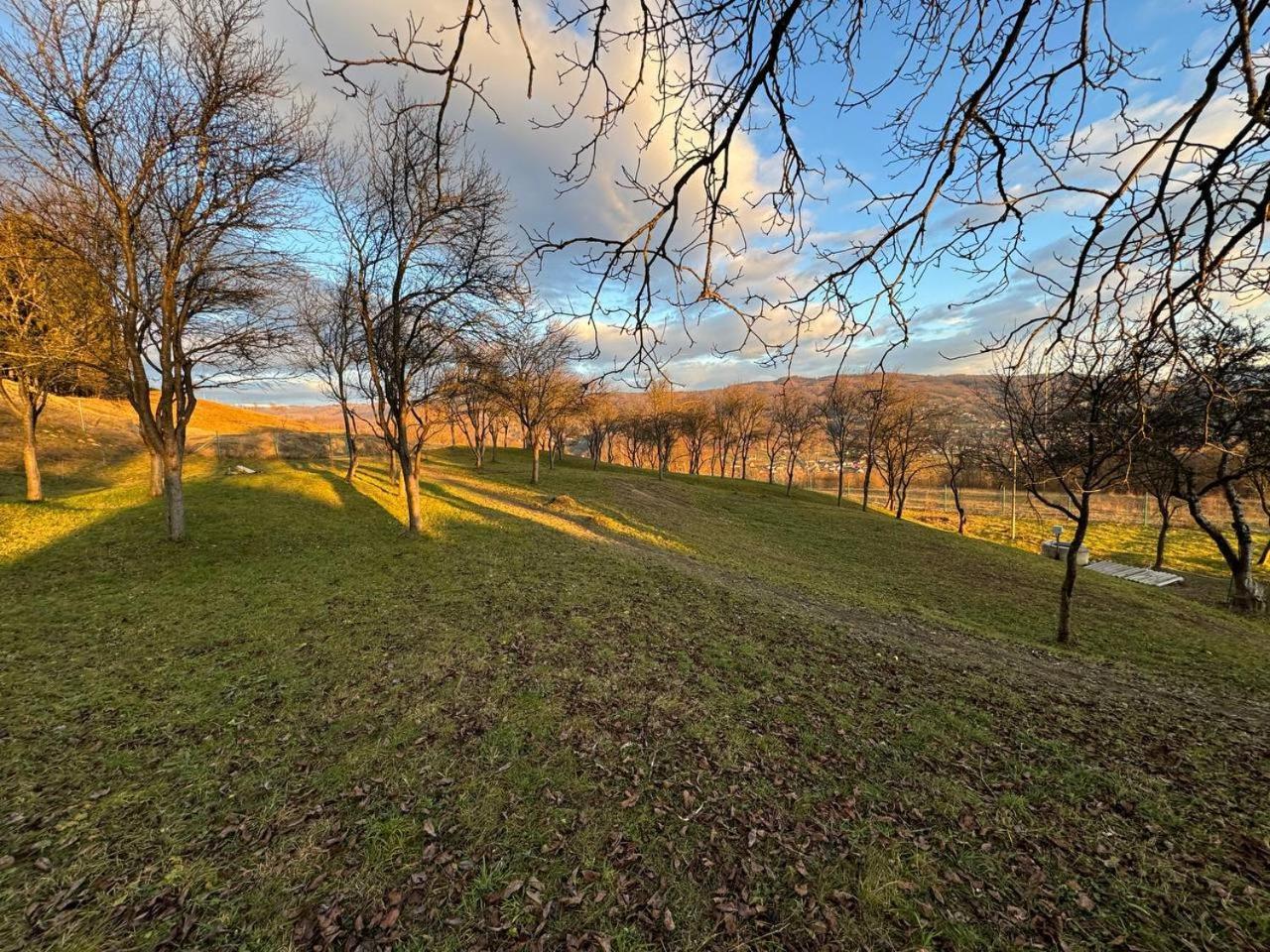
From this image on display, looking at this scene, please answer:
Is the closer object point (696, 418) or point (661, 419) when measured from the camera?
point (661, 419)

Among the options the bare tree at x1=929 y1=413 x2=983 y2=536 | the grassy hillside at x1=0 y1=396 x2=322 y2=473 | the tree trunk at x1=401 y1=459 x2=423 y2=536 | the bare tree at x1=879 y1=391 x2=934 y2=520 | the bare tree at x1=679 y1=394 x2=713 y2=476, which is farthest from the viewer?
the bare tree at x1=679 y1=394 x2=713 y2=476

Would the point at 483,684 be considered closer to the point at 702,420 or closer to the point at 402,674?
the point at 402,674

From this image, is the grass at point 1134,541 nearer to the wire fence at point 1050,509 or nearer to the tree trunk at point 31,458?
the wire fence at point 1050,509

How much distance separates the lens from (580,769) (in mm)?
4152

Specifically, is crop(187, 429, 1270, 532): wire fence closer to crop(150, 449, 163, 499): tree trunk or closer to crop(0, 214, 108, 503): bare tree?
crop(150, 449, 163, 499): tree trunk

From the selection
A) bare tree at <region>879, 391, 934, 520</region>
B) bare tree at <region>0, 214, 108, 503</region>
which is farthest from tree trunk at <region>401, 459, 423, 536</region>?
bare tree at <region>879, 391, 934, 520</region>

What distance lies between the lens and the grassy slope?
9.30ft

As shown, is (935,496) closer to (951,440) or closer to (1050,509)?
(1050,509)

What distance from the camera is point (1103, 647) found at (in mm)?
9492

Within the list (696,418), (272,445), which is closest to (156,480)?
(272,445)

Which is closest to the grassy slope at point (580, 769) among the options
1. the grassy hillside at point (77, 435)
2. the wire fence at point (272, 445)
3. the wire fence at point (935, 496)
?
the grassy hillside at point (77, 435)

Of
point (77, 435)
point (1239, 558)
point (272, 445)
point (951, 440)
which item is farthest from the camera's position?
point (951, 440)

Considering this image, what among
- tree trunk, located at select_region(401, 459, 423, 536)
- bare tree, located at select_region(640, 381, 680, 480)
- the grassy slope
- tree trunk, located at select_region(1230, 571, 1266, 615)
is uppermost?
bare tree, located at select_region(640, 381, 680, 480)

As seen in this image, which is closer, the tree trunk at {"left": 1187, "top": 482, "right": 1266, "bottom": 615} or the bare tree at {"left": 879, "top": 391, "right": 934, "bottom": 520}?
the tree trunk at {"left": 1187, "top": 482, "right": 1266, "bottom": 615}
